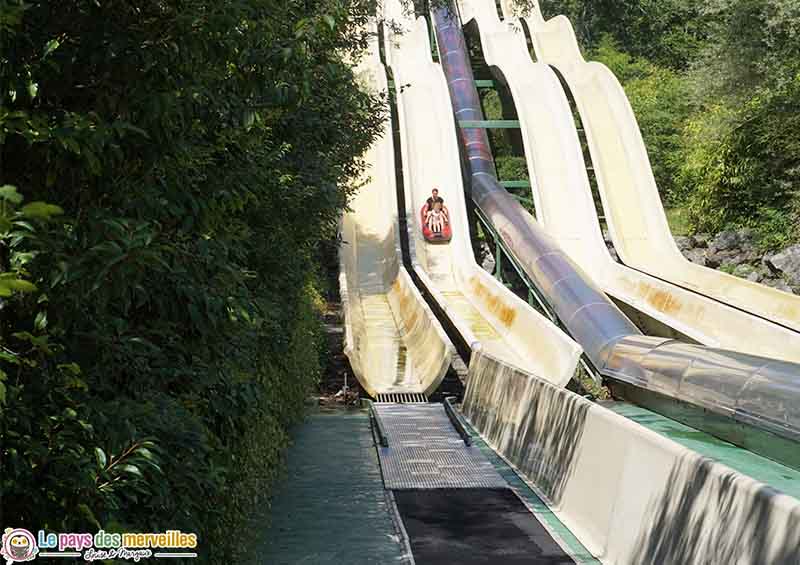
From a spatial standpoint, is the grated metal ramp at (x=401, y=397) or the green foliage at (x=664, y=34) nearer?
the grated metal ramp at (x=401, y=397)

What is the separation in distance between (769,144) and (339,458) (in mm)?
14820

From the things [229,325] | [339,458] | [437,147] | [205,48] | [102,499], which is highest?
[437,147]

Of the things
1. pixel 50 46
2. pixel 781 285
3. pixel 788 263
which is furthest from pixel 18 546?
pixel 788 263

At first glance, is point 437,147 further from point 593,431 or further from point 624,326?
point 593,431

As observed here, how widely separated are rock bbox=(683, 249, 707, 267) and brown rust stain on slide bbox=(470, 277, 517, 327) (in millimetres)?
5226

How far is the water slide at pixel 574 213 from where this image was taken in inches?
585

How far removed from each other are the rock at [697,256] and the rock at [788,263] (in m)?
1.90

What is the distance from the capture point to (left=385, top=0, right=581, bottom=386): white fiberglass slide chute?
14.8 m

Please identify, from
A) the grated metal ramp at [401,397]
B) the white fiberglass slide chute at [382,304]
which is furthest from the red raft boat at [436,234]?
the grated metal ramp at [401,397]

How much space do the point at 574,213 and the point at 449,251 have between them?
8.72 ft

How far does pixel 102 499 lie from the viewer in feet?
9.00

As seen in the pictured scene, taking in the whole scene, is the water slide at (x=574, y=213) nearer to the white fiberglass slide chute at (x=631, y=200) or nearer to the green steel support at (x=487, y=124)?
the white fiberglass slide chute at (x=631, y=200)

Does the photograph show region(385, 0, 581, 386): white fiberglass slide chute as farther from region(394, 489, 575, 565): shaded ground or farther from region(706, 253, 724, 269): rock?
region(706, 253, 724, 269): rock

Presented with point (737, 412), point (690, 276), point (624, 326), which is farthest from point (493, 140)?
point (737, 412)
